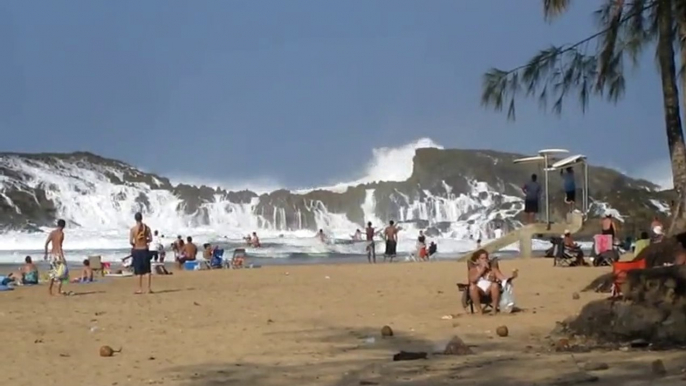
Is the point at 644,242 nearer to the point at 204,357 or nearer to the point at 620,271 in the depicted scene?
the point at 620,271

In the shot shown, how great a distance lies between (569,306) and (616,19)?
235 inches

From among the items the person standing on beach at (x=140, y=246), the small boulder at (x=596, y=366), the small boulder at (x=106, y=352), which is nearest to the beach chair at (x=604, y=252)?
the person standing on beach at (x=140, y=246)

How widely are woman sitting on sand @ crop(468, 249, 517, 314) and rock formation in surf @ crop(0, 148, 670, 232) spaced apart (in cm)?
5010

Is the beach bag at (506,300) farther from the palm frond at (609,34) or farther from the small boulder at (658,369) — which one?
the small boulder at (658,369)

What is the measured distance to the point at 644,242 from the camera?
1798cm

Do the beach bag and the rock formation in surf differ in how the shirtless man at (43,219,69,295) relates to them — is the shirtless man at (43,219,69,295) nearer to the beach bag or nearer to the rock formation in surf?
the beach bag

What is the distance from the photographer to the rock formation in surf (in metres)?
67.2

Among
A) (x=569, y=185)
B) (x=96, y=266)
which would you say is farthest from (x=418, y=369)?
(x=96, y=266)

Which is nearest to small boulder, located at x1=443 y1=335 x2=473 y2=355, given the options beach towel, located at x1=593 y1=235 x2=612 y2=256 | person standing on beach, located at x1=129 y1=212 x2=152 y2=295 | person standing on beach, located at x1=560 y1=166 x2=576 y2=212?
person standing on beach, located at x1=129 y1=212 x2=152 y2=295

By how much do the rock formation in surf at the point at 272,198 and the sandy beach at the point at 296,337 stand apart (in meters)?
47.3

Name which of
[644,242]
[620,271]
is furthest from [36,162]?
[620,271]

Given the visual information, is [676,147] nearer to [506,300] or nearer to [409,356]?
[506,300]

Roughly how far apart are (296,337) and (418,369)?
9.77 ft

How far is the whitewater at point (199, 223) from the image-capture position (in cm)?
5334
